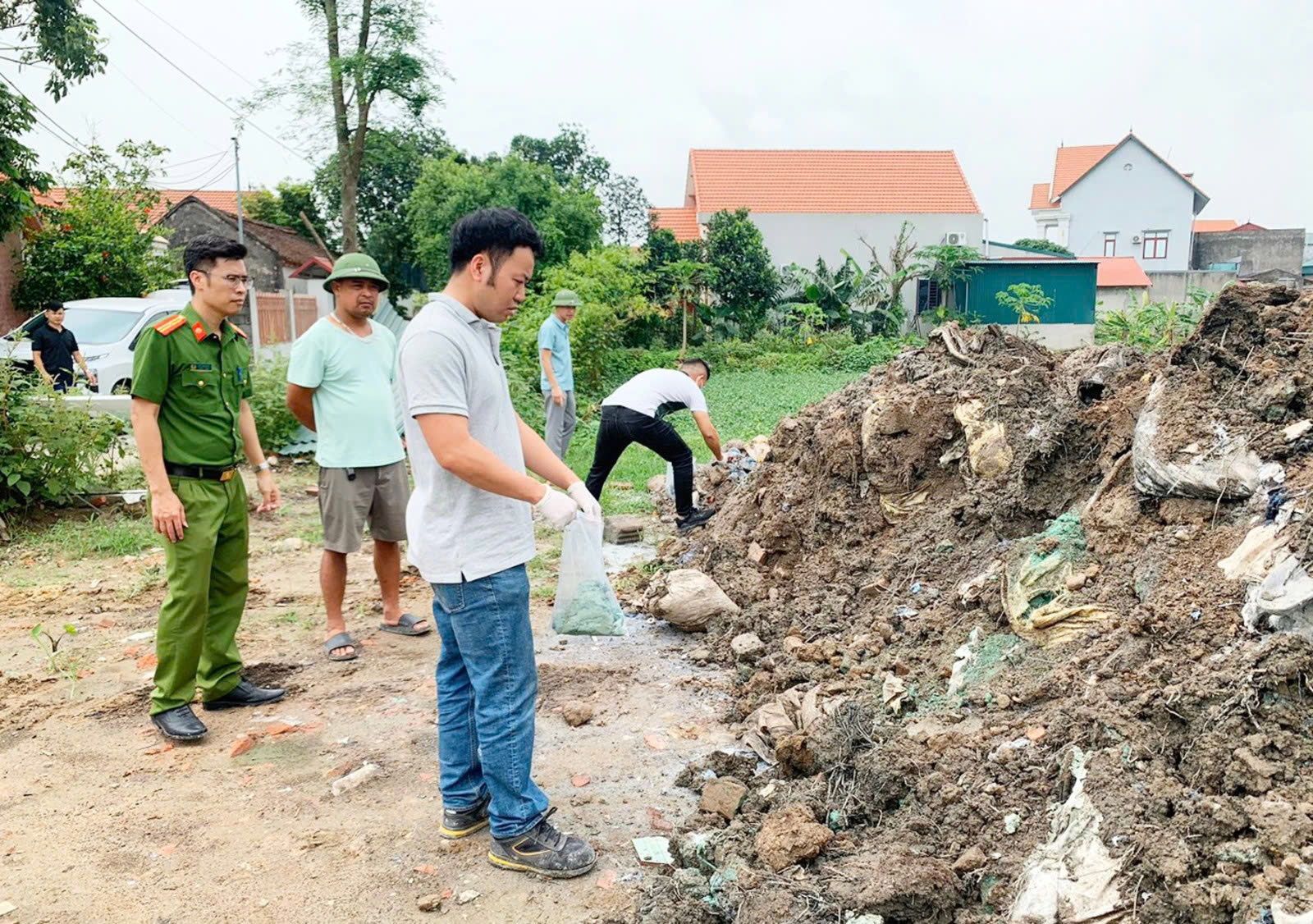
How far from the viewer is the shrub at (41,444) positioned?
717 cm

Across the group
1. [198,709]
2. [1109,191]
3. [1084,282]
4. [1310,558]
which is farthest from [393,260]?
[1109,191]

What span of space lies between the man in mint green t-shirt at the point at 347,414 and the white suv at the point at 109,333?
27.1ft

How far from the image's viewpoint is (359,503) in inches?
189

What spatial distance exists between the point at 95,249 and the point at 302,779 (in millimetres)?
17441

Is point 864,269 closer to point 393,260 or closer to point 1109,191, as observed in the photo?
point 393,260

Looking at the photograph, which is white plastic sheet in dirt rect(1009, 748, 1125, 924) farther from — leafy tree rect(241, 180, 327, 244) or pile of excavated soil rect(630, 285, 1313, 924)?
leafy tree rect(241, 180, 327, 244)

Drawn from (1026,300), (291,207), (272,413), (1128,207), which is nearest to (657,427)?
(272,413)

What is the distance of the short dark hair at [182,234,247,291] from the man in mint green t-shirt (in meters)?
0.64

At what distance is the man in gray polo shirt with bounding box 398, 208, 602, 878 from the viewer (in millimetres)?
2709

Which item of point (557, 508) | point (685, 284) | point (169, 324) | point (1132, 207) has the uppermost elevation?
point (1132, 207)

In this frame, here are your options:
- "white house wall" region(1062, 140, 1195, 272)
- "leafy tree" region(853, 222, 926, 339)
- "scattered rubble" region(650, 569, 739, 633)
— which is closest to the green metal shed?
"leafy tree" region(853, 222, 926, 339)

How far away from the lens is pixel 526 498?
273 centimetres

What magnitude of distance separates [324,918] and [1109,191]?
4823cm

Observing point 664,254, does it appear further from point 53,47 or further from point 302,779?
point 302,779
